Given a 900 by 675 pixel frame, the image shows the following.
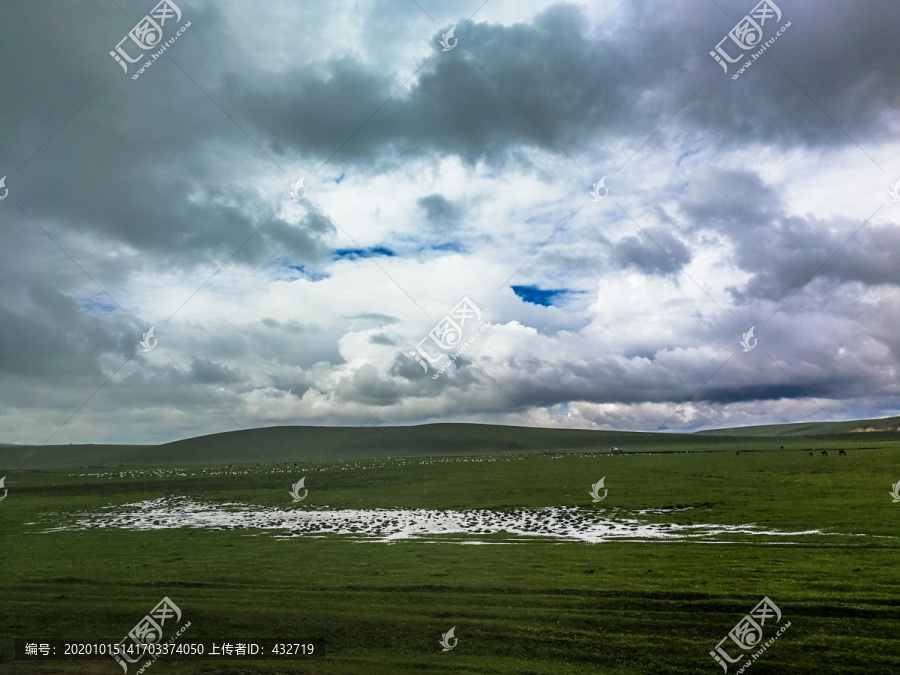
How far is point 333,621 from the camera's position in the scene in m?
20.5

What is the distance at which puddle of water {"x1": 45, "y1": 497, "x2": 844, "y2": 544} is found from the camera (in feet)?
120

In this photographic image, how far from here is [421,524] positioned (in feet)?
151

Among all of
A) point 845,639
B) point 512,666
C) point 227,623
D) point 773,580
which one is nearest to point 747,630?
point 845,639

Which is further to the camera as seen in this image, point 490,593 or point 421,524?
point 421,524

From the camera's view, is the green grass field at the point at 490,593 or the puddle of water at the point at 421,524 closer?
the green grass field at the point at 490,593

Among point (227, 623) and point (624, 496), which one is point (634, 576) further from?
point (624, 496)

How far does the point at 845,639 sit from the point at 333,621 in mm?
17933

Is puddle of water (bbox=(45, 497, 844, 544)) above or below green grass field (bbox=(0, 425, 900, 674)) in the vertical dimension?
above

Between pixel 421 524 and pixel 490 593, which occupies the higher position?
pixel 421 524

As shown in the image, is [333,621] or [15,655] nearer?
[15,655]

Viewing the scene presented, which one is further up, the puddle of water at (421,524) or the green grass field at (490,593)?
the puddle of water at (421,524)

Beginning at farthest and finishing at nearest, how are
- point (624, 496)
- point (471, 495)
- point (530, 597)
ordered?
point (471, 495)
point (624, 496)
point (530, 597)

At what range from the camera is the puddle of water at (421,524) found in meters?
36.5

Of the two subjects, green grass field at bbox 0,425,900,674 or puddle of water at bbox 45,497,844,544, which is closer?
green grass field at bbox 0,425,900,674
